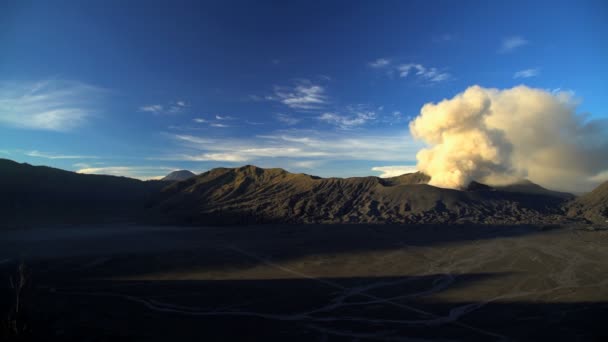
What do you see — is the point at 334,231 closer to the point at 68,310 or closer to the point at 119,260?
the point at 119,260

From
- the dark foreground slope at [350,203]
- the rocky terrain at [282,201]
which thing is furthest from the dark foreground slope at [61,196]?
the dark foreground slope at [350,203]

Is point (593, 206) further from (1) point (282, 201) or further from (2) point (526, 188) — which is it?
(1) point (282, 201)

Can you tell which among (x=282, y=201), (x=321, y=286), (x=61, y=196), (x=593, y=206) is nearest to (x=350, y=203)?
(x=282, y=201)

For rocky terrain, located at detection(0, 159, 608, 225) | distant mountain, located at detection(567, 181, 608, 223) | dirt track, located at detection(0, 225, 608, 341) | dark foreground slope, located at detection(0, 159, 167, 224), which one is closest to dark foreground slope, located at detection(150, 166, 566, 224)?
rocky terrain, located at detection(0, 159, 608, 225)

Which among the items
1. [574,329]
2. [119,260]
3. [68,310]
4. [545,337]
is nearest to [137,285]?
[68,310]

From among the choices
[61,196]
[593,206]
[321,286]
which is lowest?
[321,286]
